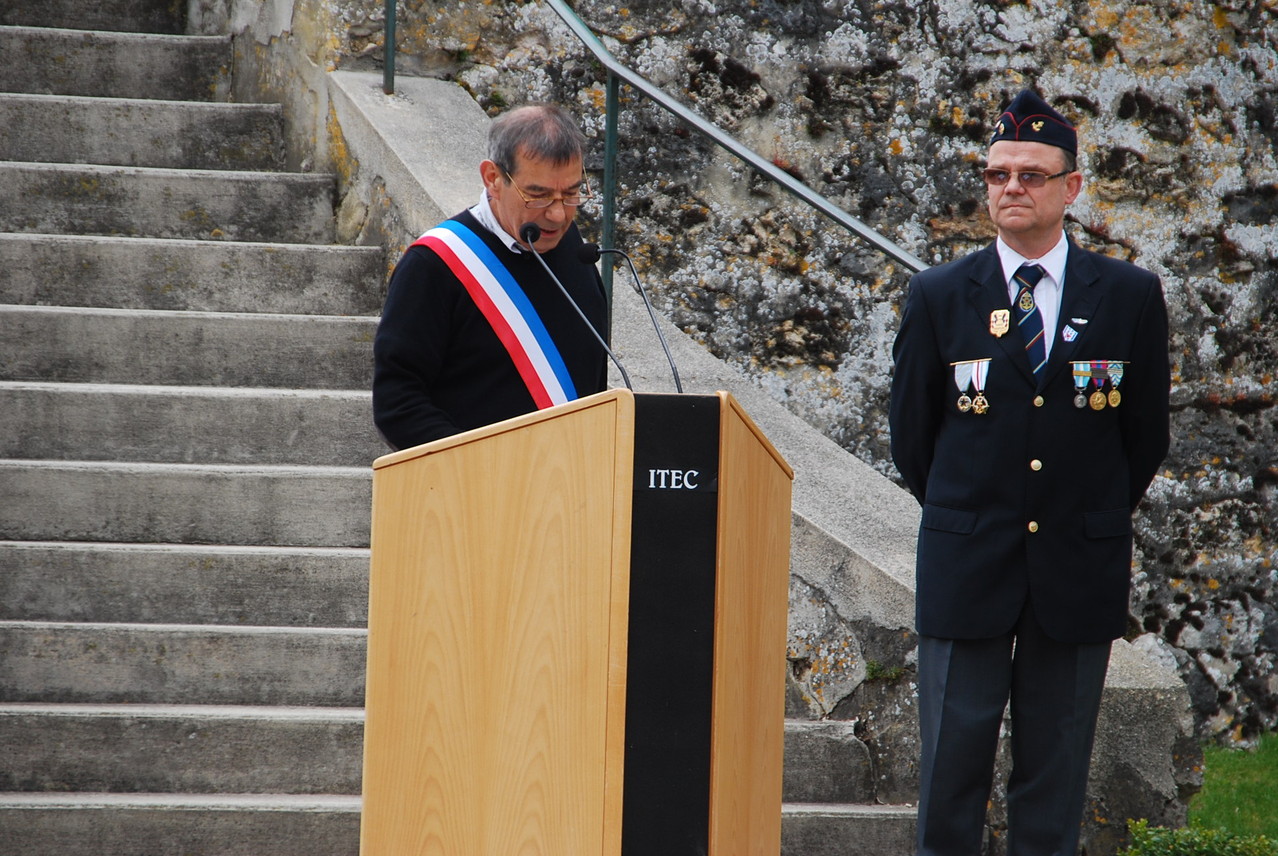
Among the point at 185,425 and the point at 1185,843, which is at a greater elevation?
the point at 185,425

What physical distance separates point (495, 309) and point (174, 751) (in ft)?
3.93

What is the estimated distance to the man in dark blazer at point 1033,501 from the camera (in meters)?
2.46

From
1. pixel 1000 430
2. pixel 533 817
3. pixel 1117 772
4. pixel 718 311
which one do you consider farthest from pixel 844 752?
pixel 718 311

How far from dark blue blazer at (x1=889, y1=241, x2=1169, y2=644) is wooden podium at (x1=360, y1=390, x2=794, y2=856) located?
75 cm

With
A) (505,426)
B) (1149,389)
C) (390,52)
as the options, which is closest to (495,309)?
(505,426)

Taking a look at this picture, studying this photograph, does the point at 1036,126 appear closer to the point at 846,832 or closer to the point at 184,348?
the point at 846,832

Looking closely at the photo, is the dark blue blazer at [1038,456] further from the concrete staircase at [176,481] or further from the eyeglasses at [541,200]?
the concrete staircase at [176,481]

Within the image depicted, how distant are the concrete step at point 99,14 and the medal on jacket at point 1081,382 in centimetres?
408

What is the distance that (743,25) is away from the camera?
454 cm

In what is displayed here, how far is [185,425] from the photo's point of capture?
3.51 metres

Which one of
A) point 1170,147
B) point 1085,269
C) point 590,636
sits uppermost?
point 1170,147

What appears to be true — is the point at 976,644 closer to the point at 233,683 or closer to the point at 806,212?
the point at 233,683

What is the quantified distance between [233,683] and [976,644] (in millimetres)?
1558

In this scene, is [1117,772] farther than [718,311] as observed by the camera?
No
